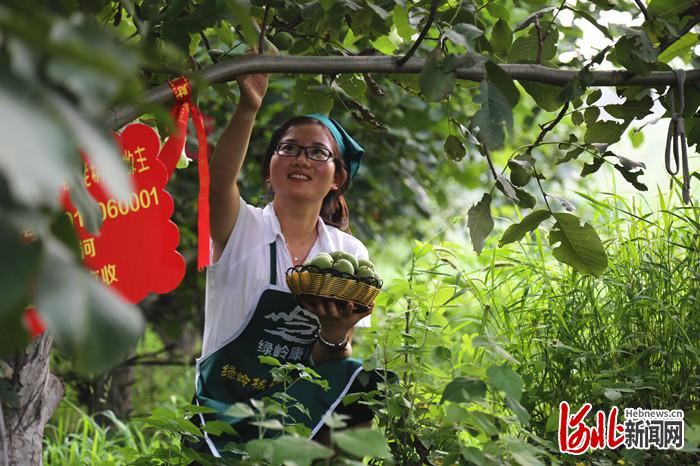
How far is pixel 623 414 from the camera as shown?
1823mm

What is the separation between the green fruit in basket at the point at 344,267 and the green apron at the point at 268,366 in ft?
0.71

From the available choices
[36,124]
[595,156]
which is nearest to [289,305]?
[595,156]

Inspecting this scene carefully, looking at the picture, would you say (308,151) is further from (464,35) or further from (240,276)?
(464,35)

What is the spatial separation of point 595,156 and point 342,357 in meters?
0.76

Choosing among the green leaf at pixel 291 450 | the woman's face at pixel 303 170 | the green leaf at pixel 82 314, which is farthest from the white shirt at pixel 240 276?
the green leaf at pixel 82 314

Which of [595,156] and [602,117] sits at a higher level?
[602,117]

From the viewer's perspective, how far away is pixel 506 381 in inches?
52.7

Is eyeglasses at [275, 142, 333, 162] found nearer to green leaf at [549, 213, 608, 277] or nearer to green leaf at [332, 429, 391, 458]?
green leaf at [549, 213, 608, 277]

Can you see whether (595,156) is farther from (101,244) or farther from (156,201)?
(101,244)

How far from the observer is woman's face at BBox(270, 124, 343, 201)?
7.04 feet

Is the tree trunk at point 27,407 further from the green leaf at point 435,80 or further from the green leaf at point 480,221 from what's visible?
the green leaf at point 435,80

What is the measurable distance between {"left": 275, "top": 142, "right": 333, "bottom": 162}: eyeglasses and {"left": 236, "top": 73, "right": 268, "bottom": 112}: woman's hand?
0.41 m

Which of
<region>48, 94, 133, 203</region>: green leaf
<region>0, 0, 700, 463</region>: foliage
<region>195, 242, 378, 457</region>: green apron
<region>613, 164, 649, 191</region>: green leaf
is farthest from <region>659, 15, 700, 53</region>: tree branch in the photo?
<region>48, 94, 133, 203</region>: green leaf

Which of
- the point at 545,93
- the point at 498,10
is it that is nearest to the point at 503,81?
the point at 545,93
